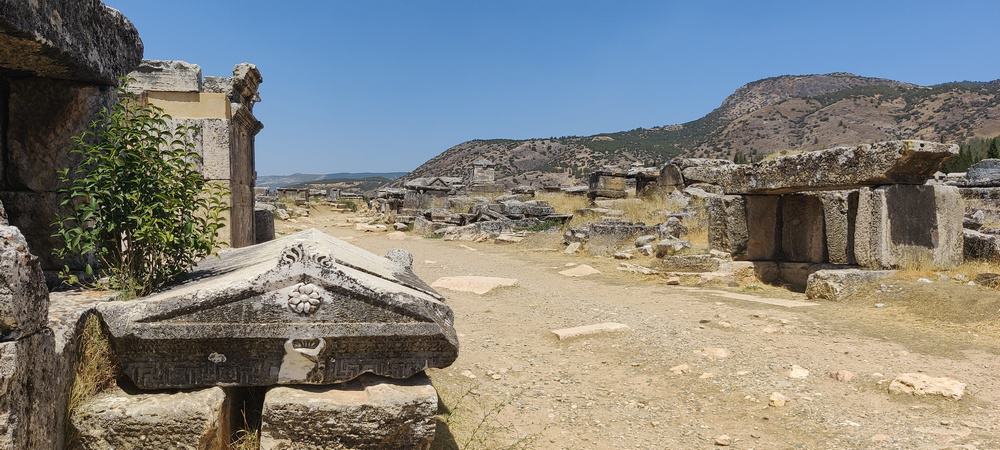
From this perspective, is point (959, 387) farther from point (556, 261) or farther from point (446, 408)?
point (556, 261)

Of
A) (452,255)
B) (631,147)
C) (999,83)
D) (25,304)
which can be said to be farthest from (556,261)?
(999,83)

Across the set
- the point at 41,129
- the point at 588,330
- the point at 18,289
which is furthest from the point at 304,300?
the point at 588,330

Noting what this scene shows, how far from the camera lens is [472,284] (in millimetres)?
8312

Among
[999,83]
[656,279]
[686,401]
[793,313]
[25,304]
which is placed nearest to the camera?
[25,304]

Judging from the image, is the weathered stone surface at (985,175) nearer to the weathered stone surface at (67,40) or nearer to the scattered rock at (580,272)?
the scattered rock at (580,272)

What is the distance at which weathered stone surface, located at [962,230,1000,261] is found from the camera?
312 inches

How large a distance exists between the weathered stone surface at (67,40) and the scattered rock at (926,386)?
516 centimetres

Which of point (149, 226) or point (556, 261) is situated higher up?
point (149, 226)

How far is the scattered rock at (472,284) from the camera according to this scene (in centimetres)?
811

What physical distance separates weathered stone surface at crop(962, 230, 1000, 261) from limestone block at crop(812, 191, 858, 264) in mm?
1507

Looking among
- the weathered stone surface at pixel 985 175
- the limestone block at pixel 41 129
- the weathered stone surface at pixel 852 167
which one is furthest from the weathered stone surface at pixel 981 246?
the weathered stone surface at pixel 985 175

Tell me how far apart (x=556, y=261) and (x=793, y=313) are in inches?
217

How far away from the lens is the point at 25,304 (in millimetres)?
1968

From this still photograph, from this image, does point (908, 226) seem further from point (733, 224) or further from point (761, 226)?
point (733, 224)
